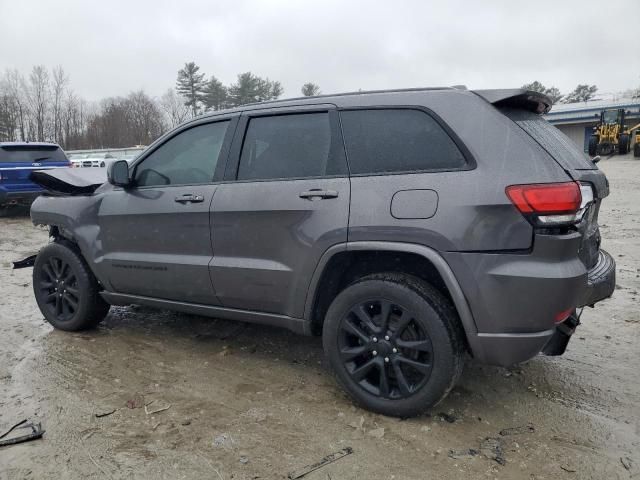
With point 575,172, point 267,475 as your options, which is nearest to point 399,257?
point 575,172

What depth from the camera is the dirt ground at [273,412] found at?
2.41 metres

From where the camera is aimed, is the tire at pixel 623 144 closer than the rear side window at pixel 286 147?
No

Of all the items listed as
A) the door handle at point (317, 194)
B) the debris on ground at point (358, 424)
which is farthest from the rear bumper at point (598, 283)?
the door handle at point (317, 194)

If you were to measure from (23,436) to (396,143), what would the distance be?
8.70 ft

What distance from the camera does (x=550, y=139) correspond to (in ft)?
8.91

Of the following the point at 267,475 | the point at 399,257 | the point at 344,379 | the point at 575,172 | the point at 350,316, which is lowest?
the point at 267,475

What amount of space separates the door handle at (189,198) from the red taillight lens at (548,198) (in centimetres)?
205

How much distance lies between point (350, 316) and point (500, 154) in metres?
1.23

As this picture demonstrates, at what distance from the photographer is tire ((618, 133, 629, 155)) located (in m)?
29.9

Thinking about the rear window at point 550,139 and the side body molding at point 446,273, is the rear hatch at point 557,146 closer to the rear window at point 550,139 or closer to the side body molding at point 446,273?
the rear window at point 550,139

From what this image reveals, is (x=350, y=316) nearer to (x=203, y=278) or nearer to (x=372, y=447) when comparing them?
(x=372, y=447)

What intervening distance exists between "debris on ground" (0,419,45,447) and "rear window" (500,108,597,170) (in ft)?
10.3

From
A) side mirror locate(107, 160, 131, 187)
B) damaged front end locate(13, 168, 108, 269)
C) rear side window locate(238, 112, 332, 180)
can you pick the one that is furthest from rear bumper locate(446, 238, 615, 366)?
damaged front end locate(13, 168, 108, 269)

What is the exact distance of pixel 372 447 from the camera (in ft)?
8.34
